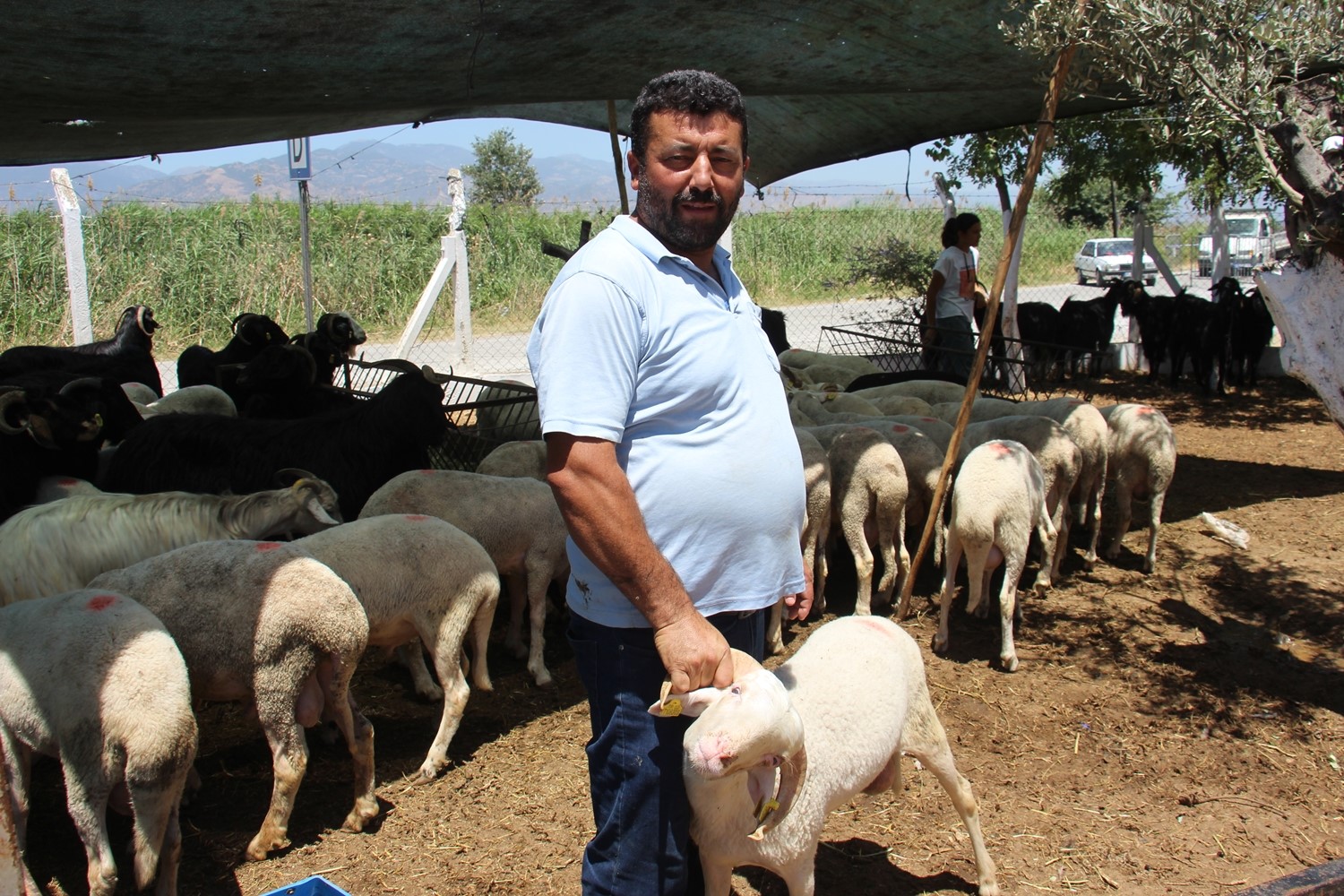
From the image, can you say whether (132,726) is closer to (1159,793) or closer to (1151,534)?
(1159,793)

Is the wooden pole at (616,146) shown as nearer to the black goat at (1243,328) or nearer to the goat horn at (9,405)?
the goat horn at (9,405)

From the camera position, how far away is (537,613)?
16.9 ft

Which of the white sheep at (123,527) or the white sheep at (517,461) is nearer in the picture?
the white sheep at (123,527)

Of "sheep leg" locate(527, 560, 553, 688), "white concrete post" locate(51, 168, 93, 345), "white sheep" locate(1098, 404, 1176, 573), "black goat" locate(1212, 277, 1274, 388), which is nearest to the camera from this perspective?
"sheep leg" locate(527, 560, 553, 688)

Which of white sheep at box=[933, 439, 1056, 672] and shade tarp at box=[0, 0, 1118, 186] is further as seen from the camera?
white sheep at box=[933, 439, 1056, 672]

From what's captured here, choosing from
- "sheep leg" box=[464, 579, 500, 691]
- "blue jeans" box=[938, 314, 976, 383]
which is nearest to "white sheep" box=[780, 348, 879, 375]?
"blue jeans" box=[938, 314, 976, 383]

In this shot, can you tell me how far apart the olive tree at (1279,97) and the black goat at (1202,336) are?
940cm

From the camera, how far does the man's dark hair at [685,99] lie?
1952mm

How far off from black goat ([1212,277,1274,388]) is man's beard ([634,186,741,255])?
13.4m

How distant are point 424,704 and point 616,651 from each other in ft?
10.6

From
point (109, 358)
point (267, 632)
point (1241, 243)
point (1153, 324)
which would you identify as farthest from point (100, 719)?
point (1241, 243)

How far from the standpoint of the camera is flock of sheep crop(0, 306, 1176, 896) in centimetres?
280

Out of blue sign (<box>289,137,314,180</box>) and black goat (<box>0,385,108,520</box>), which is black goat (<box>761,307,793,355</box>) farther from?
black goat (<box>0,385,108,520</box>)

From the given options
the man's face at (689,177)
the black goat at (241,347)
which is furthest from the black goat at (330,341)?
the man's face at (689,177)
